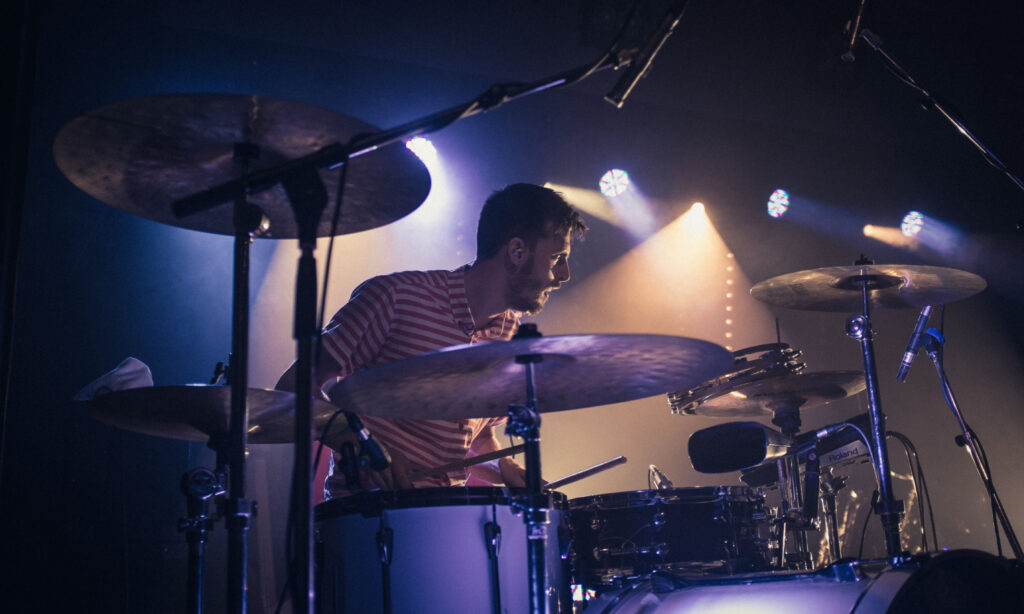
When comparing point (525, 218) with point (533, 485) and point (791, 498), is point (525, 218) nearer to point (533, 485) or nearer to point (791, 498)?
point (533, 485)

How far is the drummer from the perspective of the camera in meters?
2.57

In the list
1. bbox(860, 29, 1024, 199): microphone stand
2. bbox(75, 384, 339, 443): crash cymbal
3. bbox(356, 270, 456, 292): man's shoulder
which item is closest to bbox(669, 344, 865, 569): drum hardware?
bbox(860, 29, 1024, 199): microphone stand

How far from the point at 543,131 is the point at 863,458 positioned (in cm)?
A: 326

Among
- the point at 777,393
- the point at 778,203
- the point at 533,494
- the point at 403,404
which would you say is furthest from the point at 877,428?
the point at 778,203

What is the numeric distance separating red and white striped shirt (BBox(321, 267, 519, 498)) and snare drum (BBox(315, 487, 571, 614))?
48 cm

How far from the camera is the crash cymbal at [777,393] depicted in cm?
344

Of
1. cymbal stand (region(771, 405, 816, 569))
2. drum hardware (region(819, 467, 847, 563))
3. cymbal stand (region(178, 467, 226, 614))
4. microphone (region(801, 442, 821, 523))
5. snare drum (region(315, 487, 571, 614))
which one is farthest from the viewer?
drum hardware (region(819, 467, 847, 563))

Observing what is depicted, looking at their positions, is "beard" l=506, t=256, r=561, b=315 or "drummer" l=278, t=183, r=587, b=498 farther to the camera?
"beard" l=506, t=256, r=561, b=315

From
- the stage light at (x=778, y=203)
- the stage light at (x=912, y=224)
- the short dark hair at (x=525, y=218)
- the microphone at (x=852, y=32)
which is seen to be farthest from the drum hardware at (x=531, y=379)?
the stage light at (x=912, y=224)

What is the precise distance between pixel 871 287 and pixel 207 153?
2.67m

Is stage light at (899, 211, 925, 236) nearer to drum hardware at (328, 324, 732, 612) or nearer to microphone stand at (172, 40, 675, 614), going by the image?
drum hardware at (328, 324, 732, 612)

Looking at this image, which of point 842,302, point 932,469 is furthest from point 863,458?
point 932,469

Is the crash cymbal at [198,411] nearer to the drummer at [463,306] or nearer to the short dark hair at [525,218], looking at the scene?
the drummer at [463,306]

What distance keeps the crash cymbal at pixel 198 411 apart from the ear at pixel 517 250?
0.79 meters
